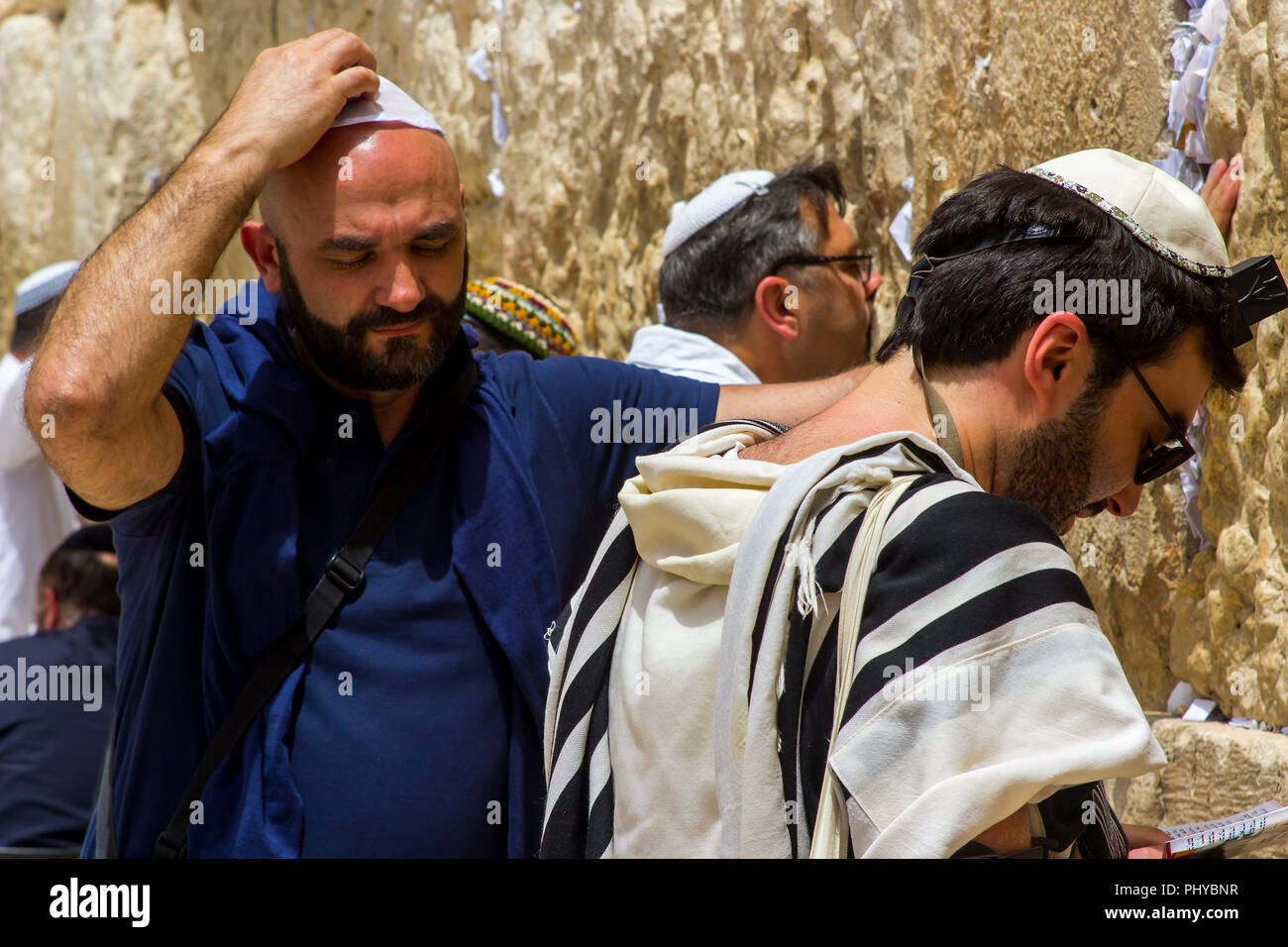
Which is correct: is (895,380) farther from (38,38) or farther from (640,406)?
(38,38)

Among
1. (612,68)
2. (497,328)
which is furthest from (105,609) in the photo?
(612,68)


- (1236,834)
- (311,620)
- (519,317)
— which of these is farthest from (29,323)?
(1236,834)

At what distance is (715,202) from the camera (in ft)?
10.8

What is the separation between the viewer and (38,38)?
1129 centimetres

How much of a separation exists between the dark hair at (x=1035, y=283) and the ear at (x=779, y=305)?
5.08 ft

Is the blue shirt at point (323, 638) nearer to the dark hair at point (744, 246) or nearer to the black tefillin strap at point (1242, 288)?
the black tefillin strap at point (1242, 288)

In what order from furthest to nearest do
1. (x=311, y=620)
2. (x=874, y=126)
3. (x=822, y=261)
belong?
(x=874, y=126)
(x=822, y=261)
(x=311, y=620)

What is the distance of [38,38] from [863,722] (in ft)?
40.4

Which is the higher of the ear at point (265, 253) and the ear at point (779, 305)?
the ear at point (779, 305)

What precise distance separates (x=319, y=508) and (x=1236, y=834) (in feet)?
4.71

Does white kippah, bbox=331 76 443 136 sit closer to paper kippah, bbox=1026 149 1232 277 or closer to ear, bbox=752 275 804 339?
paper kippah, bbox=1026 149 1232 277

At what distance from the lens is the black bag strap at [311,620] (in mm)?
1922

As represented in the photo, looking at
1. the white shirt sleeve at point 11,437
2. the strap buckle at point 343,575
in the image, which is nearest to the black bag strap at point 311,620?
the strap buckle at point 343,575

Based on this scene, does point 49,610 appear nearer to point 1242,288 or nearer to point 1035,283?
point 1035,283
